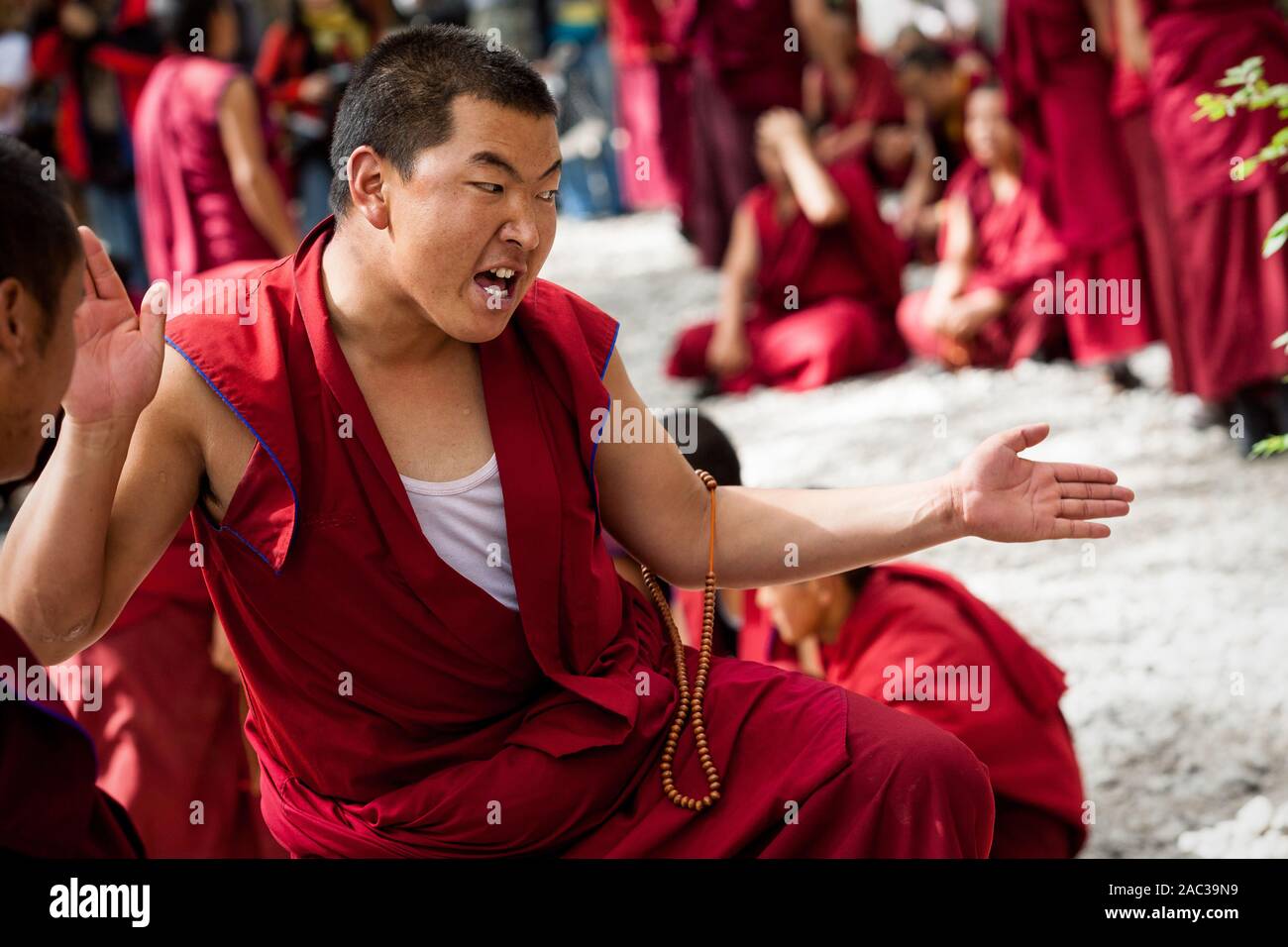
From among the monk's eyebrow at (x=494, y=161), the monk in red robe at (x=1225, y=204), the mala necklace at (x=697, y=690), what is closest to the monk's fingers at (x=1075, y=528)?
the mala necklace at (x=697, y=690)

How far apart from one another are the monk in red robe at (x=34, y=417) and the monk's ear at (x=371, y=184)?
46 cm

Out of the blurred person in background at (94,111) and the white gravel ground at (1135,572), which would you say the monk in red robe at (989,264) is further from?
the blurred person in background at (94,111)

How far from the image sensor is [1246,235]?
4996 mm

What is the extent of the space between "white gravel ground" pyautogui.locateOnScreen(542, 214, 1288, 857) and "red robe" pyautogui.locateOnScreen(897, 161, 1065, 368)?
5.6 inches

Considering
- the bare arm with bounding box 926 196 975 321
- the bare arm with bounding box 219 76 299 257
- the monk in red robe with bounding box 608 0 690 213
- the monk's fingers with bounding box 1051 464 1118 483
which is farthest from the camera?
the monk in red robe with bounding box 608 0 690 213

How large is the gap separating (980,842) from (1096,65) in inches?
185

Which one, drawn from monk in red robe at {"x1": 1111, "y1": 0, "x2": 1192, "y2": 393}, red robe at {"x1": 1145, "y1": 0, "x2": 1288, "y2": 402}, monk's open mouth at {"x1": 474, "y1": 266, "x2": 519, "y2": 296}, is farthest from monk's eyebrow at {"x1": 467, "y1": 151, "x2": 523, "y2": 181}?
monk in red robe at {"x1": 1111, "y1": 0, "x2": 1192, "y2": 393}

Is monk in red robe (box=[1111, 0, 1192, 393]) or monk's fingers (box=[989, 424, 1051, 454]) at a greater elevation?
monk in red robe (box=[1111, 0, 1192, 393])

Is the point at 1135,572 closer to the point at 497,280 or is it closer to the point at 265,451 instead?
the point at 497,280

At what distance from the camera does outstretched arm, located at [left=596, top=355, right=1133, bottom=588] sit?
7.09 feet

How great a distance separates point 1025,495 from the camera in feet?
7.12

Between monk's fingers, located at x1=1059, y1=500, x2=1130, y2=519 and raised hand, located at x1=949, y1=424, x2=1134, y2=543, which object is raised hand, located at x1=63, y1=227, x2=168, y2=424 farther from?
monk's fingers, located at x1=1059, y1=500, x2=1130, y2=519

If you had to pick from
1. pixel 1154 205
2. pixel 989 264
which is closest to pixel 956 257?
pixel 989 264

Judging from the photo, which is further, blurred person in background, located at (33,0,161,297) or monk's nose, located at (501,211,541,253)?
blurred person in background, located at (33,0,161,297)
